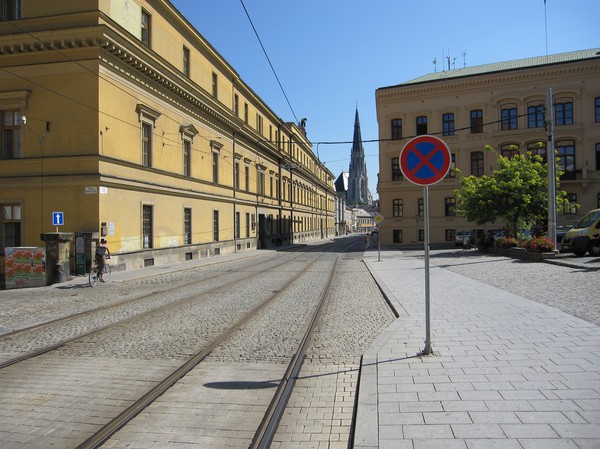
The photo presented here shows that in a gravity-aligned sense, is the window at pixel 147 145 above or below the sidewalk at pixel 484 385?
above

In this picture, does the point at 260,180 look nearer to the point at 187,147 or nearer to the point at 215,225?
the point at 215,225

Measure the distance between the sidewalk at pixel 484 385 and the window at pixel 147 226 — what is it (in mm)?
16979

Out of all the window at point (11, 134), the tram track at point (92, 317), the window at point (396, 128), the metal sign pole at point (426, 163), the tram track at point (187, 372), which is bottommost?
the tram track at point (92, 317)

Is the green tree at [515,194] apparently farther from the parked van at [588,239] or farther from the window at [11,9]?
the window at [11,9]

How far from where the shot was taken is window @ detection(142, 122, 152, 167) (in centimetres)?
2233

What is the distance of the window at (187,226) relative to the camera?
87.7ft

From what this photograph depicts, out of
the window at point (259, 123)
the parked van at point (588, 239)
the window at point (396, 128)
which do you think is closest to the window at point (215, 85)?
the window at point (259, 123)

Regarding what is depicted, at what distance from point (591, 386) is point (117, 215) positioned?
18854 mm

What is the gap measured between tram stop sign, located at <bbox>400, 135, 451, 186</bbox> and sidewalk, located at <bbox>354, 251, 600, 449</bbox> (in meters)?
2.28

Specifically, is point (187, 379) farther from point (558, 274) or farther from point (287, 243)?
point (287, 243)

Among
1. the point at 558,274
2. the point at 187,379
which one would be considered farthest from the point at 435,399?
the point at 558,274

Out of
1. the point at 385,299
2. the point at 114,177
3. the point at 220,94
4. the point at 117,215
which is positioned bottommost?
the point at 385,299

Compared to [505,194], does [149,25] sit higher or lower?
higher

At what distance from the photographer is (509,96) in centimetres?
3888
